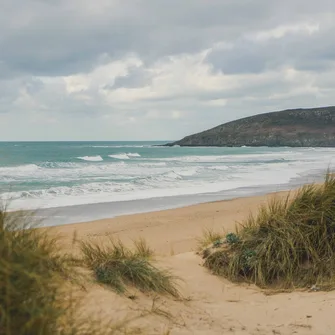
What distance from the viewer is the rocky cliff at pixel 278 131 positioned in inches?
3957

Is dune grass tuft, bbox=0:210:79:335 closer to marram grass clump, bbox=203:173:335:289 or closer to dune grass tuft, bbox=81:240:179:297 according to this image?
dune grass tuft, bbox=81:240:179:297

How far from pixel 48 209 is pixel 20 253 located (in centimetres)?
1133

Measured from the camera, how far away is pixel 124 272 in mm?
5227

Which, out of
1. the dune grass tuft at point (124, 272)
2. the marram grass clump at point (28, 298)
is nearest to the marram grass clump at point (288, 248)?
the dune grass tuft at point (124, 272)

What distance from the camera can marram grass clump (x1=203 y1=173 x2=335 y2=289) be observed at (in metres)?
6.08

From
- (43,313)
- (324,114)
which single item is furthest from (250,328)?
(324,114)

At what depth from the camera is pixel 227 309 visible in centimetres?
523

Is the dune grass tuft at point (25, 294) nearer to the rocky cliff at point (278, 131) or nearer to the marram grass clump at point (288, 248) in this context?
the marram grass clump at point (288, 248)

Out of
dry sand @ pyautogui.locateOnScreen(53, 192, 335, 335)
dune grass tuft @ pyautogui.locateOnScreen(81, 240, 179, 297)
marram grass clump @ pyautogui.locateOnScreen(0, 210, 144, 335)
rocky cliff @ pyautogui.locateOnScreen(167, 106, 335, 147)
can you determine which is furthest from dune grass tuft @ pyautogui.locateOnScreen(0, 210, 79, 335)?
rocky cliff @ pyautogui.locateOnScreen(167, 106, 335, 147)

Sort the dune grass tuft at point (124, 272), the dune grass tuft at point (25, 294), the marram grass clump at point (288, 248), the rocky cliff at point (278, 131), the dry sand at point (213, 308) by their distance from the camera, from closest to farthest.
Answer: the dune grass tuft at point (25, 294), the dry sand at point (213, 308), the dune grass tuft at point (124, 272), the marram grass clump at point (288, 248), the rocky cliff at point (278, 131)

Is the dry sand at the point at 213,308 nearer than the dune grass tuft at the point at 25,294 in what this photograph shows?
No

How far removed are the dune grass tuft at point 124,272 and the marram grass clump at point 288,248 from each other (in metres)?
1.16

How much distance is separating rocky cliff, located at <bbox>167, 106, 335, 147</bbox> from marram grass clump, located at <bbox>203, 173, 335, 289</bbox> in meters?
92.1

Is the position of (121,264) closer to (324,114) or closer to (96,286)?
(96,286)
